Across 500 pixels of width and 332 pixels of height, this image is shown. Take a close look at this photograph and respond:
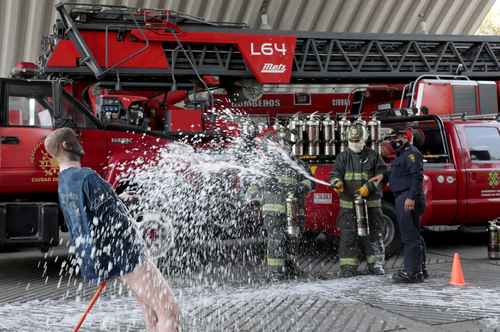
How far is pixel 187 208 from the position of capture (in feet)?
24.1

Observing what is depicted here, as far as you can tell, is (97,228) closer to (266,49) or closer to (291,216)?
(291,216)

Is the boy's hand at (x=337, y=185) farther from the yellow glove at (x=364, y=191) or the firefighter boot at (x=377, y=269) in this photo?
the firefighter boot at (x=377, y=269)

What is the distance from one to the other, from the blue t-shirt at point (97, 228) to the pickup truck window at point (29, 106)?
3753mm

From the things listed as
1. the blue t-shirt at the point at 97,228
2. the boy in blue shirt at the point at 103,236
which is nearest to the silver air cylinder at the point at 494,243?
the boy in blue shirt at the point at 103,236

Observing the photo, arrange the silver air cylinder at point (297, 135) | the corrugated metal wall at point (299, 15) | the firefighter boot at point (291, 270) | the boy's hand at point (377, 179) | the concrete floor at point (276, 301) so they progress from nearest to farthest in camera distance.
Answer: the concrete floor at point (276, 301) < the firefighter boot at point (291, 270) < the boy's hand at point (377, 179) < the silver air cylinder at point (297, 135) < the corrugated metal wall at point (299, 15)

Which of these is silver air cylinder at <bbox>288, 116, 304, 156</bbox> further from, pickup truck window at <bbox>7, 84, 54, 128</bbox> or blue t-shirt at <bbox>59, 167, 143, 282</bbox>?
blue t-shirt at <bbox>59, 167, 143, 282</bbox>

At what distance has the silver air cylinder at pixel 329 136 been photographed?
7688 millimetres

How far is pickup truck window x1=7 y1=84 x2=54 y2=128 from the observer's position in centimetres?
682

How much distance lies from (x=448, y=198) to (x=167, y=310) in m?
5.59

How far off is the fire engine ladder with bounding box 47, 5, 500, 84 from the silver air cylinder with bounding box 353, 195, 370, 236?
2.96 meters

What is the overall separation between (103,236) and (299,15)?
13.7m

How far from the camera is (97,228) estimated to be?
3.36 m

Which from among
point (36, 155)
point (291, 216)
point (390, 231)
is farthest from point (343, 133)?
point (36, 155)

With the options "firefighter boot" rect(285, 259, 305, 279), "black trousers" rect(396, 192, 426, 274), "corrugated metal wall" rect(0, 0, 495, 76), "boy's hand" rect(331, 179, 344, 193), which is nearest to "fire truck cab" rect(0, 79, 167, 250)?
"firefighter boot" rect(285, 259, 305, 279)
